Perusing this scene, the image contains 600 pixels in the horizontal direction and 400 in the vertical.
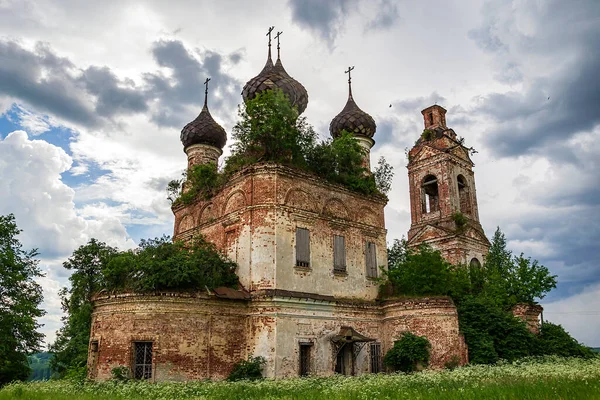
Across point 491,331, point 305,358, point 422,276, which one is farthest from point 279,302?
point 491,331

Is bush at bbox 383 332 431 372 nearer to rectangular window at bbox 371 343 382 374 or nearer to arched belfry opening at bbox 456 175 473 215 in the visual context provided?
rectangular window at bbox 371 343 382 374

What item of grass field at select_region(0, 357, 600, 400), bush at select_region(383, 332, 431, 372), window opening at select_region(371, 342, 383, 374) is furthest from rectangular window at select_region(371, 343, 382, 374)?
grass field at select_region(0, 357, 600, 400)

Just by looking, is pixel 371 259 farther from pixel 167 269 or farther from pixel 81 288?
pixel 81 288

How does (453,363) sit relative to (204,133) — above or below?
below

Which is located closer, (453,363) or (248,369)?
(248,369)

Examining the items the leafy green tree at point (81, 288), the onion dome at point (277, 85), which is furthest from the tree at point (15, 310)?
the onion dome at point (277, 85)

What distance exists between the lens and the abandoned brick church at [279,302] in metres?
15.8

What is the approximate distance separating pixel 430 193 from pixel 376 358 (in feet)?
57.6

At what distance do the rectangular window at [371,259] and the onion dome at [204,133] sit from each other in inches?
372

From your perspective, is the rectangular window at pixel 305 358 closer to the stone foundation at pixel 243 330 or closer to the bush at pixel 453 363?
the stone foundation at pixel 243 330

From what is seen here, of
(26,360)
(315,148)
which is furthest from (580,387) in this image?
(26,360)

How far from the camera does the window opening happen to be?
1976 centimetres

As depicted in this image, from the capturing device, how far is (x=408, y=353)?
60.9 feet

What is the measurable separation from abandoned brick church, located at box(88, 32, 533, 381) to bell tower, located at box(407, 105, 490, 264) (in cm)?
1056
